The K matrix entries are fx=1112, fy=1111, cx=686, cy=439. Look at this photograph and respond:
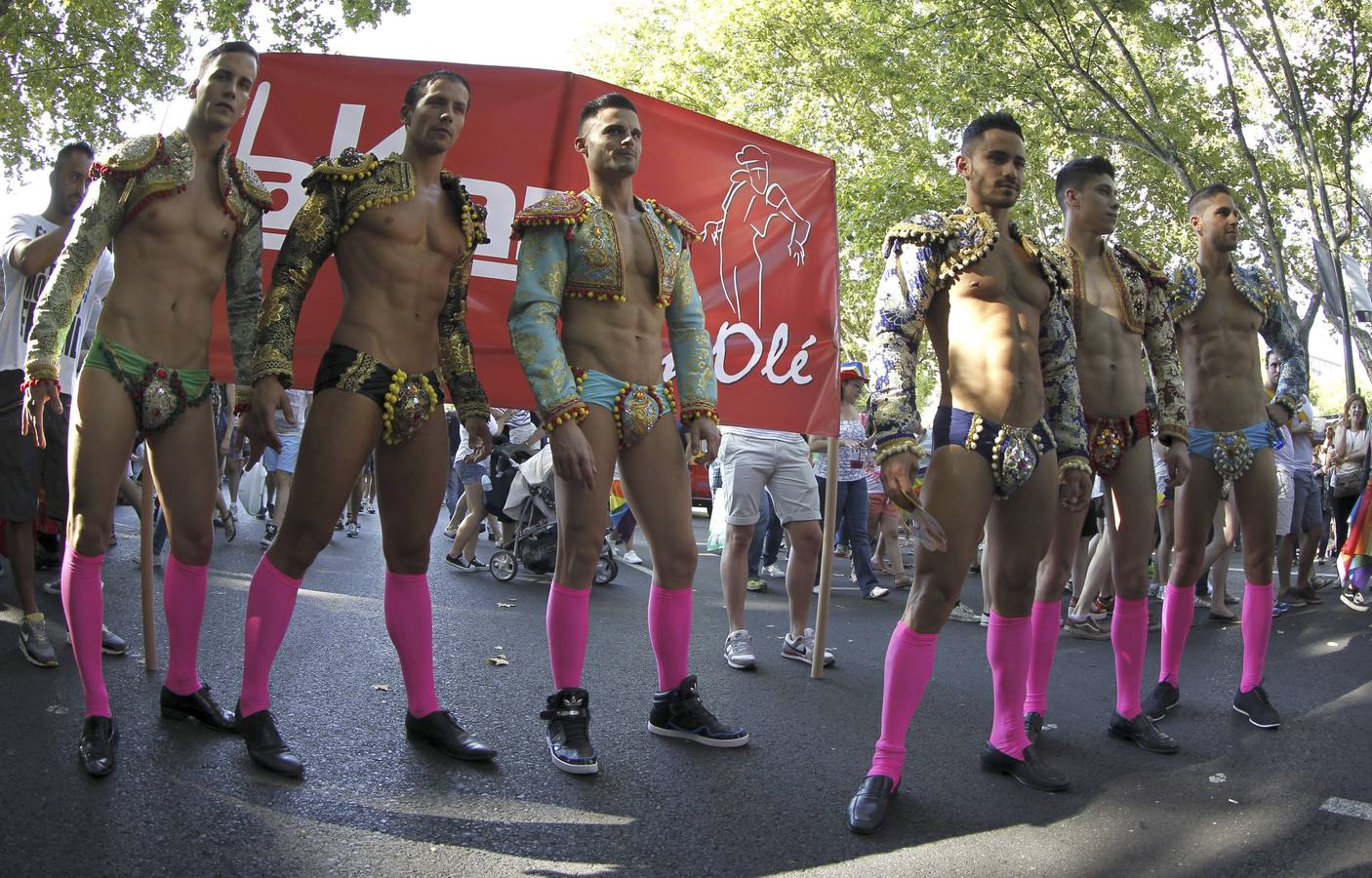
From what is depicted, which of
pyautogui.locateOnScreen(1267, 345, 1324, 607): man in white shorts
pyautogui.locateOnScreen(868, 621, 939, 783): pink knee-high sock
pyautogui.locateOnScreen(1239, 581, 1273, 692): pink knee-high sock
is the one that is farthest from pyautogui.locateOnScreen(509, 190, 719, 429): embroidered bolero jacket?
pyautogui.locateOnScreen(1267, 345, 1324, 607): man in white shorts

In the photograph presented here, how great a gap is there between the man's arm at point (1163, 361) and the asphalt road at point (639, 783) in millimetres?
1301

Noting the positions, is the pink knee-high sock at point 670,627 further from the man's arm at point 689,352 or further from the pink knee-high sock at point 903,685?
the pink knee-high sock at point 903,685

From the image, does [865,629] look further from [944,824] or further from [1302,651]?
[944,824]

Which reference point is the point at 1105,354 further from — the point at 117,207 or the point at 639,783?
the point at 117,207

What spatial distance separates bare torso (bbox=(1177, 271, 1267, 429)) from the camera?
505cm

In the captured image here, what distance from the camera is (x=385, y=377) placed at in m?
3.58

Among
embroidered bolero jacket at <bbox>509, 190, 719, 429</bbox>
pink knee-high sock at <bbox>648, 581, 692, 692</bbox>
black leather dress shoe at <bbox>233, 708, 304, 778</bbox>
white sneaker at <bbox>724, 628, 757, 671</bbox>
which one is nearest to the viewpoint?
black leather dress shoe at <bbox>233, 708, 304, 778</bbox>

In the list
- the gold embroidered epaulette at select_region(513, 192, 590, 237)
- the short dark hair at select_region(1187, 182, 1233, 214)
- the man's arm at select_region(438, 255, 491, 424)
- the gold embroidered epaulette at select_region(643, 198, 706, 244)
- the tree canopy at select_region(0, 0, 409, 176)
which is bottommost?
the man's arm at select_region(438, 255, 491, 424)

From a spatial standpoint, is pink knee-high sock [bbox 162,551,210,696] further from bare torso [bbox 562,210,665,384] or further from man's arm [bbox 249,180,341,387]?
bare torso [bbox 562,210,665,384]

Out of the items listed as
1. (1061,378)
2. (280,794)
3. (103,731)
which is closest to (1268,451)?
(1061,378)

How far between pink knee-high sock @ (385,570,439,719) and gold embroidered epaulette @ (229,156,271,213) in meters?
1.39

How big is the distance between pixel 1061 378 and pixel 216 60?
3.13m

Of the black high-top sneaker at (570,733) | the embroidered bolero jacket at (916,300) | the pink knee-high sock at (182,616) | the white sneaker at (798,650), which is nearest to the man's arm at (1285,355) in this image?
the embroidered bolero jacket at (916,300)

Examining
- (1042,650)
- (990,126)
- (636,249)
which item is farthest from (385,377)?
(1042,650)
